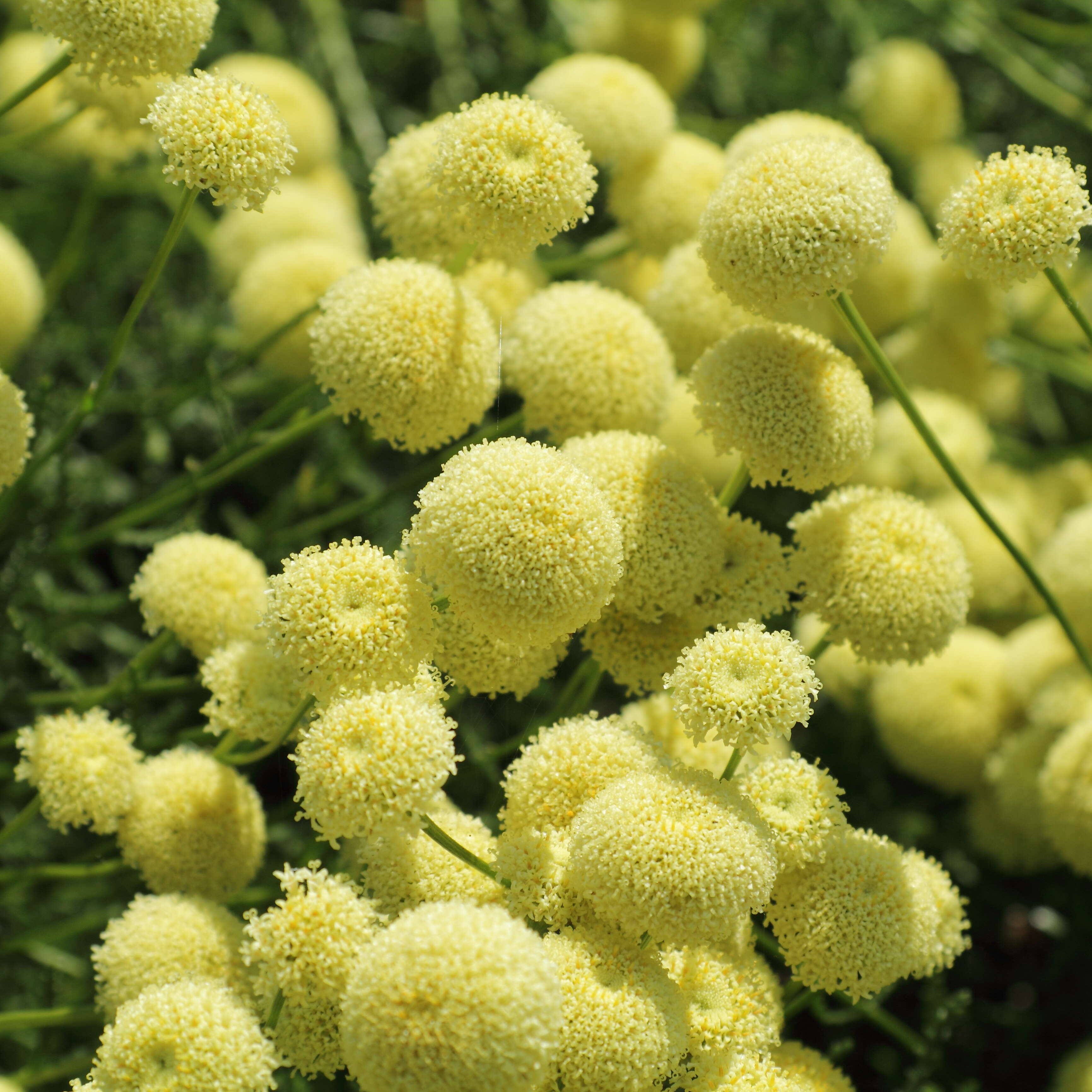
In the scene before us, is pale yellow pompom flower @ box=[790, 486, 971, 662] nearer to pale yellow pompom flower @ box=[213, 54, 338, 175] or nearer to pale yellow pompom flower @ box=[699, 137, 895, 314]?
pale yellow pompom flower @ box=[699, 137, 895, 314]

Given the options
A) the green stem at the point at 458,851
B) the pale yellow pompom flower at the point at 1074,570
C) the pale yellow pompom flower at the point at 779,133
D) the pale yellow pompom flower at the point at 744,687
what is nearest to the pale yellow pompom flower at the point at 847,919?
the pale yellow pompom flower at the point at 744,687

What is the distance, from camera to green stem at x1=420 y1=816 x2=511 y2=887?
3.02ft

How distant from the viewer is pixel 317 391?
133 centimetres

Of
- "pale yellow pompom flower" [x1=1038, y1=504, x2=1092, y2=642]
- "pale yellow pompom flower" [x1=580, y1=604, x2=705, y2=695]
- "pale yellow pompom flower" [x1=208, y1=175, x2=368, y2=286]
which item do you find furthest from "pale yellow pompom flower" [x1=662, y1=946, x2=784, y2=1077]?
"pale yellow pompom flower" [x1=208, y1=175, x2=368, y2=286]

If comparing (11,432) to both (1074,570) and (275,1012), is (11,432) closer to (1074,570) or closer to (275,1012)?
(275,1012)

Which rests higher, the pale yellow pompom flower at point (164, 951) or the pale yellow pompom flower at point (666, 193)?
the pale yellow pompom flower at point (666, 193)

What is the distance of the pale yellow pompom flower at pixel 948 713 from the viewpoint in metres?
1.58

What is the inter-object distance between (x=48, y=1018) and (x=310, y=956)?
388 mm

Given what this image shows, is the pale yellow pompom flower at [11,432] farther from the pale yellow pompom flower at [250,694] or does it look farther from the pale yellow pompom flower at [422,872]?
the pale yellow pompom flower at [422,872]

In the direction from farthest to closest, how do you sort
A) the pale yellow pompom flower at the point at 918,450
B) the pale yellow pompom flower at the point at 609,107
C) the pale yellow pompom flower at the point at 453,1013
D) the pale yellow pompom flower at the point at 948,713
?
the pale yellow pompom flower at the point at 918,450
the pale yellow pompom flower at the point at 948,713
the pale yellow pompom flower at the point at 609,107
the pale yellow pompom flower at the point at 453,1013

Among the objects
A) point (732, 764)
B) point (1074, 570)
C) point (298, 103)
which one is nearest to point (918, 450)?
point (1074, 570)

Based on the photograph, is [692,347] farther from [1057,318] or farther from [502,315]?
[1057,318]

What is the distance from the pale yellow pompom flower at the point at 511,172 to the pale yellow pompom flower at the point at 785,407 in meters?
0.21

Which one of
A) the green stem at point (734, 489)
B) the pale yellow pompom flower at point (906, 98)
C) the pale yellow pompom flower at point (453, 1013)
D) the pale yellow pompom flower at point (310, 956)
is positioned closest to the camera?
the pale yellow pompom flower at point (453, 1013)
